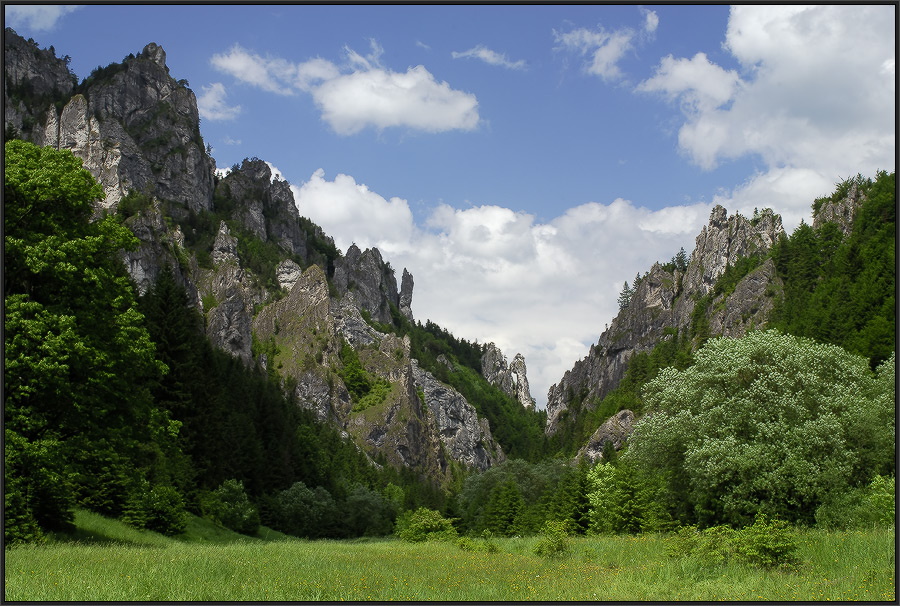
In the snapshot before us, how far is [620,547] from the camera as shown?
24344 millimetres

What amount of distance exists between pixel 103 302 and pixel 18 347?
3140 mm

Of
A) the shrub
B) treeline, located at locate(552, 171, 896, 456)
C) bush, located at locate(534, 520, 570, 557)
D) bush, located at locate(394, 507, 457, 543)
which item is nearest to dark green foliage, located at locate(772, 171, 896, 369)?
treeline, located at locate(552, 171, 896, 456)

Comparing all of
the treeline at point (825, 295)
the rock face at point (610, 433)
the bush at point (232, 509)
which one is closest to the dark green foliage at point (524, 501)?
the treeline at point (825, 295)

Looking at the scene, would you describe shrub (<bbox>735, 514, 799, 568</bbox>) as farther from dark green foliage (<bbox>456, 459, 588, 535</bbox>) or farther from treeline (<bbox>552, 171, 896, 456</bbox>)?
dark green foliage (<bbox>456, 459, 588, 535</bbox>)

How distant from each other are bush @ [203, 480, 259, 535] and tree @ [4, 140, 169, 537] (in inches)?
885

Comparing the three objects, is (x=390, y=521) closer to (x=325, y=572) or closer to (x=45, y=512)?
(x=45, y=512)

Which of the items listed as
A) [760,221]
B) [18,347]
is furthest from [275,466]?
[760,221]

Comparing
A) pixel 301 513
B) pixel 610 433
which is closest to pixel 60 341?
pixel 301 513

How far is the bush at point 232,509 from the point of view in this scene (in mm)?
43188

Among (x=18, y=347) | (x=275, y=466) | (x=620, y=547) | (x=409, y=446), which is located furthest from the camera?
(x=409, y=446)

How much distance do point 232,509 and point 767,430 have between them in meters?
35.7

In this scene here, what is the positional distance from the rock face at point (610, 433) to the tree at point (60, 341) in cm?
10293

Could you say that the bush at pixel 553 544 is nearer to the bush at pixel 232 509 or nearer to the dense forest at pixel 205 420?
the dense forest at pixel 205 420

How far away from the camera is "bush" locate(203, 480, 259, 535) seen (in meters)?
43.2
